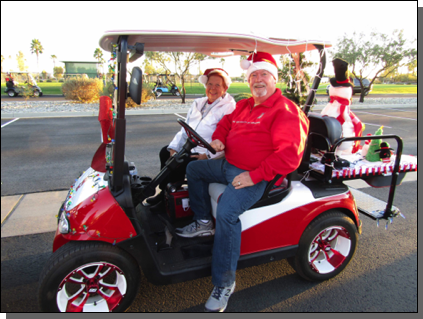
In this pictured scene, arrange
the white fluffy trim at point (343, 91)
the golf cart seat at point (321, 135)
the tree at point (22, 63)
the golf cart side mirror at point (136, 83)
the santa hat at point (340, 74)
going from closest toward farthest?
the golf cart side mirror at point (136, 83), the golf cart seat at point (321, 135), the santa hat at point (340, 74), the white fluffy trim at point (343, 91), the tree at point (22, 63)

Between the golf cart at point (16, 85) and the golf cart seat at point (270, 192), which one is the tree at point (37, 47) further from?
the golf cart seat at point (270, 192)

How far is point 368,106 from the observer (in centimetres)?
1683

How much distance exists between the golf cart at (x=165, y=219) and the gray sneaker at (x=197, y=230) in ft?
0.18

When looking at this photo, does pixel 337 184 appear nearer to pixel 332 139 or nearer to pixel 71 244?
pixel 332 139

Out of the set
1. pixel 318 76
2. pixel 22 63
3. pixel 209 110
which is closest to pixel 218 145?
pixel 209 110

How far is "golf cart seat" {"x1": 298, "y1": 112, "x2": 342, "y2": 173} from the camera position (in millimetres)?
2639

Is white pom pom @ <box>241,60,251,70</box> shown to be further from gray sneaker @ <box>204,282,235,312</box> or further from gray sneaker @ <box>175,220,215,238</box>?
gray sneaker @ <box>204,282,235,312</box>

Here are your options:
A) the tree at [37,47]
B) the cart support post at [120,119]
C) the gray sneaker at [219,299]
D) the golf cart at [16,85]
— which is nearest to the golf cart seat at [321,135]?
the gray sneaker at [219,299]

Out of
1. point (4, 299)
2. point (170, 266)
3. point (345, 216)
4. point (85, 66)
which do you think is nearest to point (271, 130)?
point (345, 216)

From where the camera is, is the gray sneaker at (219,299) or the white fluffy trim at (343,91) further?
the white fluffy trim at (343,91)

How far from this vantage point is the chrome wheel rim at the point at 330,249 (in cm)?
246

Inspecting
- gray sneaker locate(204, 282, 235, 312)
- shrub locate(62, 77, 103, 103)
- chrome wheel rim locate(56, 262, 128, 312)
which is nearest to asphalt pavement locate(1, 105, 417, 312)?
gray sneaker locate(204, 282, 235, 312)

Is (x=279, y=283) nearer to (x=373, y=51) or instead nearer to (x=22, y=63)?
(x=373, y=51)

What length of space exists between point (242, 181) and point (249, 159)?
218 mm
